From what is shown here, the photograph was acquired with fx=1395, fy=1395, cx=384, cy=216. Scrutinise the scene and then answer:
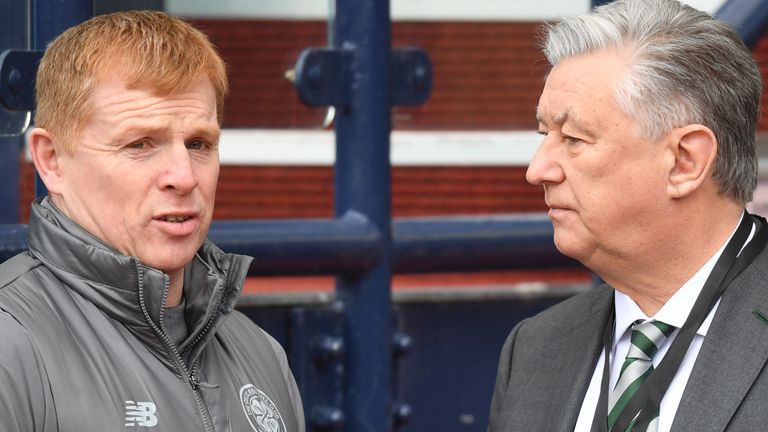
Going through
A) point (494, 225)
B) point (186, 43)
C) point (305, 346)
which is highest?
point (186, 43)

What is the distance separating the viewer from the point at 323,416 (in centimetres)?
318

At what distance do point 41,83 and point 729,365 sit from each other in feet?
4.12

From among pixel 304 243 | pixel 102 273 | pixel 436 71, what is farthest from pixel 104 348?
pixel 436 71

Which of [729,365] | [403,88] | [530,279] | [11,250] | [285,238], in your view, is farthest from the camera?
[530,279]

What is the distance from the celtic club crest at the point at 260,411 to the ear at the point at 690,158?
803 mm

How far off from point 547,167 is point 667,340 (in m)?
0.37

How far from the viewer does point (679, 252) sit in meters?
2.46

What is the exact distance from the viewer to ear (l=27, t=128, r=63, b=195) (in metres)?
2.35

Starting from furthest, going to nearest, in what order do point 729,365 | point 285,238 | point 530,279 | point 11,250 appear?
point 530,279, point 285,238, point 11,250, point 729,365

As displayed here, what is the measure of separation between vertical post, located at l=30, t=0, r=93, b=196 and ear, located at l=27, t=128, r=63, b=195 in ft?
1.45

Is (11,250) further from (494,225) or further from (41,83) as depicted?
(494,225)

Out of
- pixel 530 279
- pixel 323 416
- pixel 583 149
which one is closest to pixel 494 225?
pixel 323 416

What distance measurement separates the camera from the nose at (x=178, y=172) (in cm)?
233

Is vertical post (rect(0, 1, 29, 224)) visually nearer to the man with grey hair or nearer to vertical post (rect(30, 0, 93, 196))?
vertical post (rect(30, 0, 93, 196))
